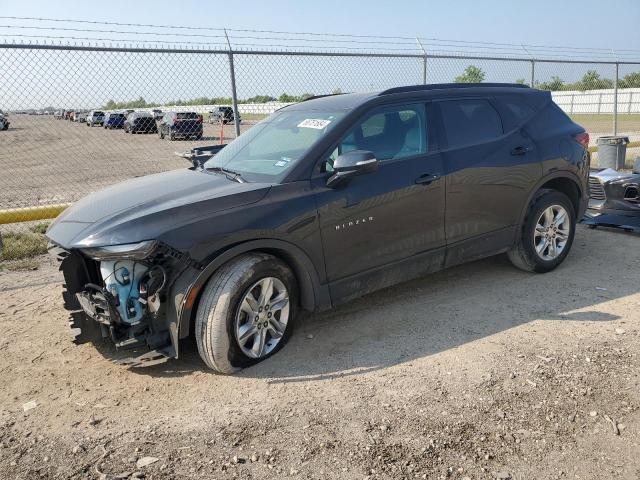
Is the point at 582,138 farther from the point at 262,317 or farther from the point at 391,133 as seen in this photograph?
the point at 262,317

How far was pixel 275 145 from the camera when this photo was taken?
4.41 meters

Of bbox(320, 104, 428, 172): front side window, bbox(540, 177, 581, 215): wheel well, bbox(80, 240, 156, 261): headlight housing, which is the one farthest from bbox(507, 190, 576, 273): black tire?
A: bbox(80, 240, 156, 261): headlight housing

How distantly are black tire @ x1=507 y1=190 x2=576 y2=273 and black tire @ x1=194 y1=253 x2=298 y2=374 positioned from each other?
267 centimetres

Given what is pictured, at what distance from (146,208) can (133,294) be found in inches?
22.3

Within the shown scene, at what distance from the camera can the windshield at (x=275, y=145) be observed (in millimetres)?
4051

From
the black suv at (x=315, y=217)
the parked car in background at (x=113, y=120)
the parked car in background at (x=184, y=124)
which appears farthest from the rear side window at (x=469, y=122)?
the parked car in background at (x=113, y=120)

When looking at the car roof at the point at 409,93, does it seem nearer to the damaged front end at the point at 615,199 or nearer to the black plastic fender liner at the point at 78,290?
the damaged front end at the point at 615,199

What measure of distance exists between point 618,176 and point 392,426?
5027 millimetres

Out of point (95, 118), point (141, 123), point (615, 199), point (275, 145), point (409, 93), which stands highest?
point (95, 118)

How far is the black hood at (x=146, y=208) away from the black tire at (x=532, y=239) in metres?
2.66

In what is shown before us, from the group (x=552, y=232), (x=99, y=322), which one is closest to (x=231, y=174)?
(x=99, y=322)

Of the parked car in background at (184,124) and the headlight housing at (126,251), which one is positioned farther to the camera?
the parked car in background at (184,124)

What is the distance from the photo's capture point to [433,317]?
4.42 m

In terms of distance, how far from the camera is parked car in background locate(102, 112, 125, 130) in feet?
131
